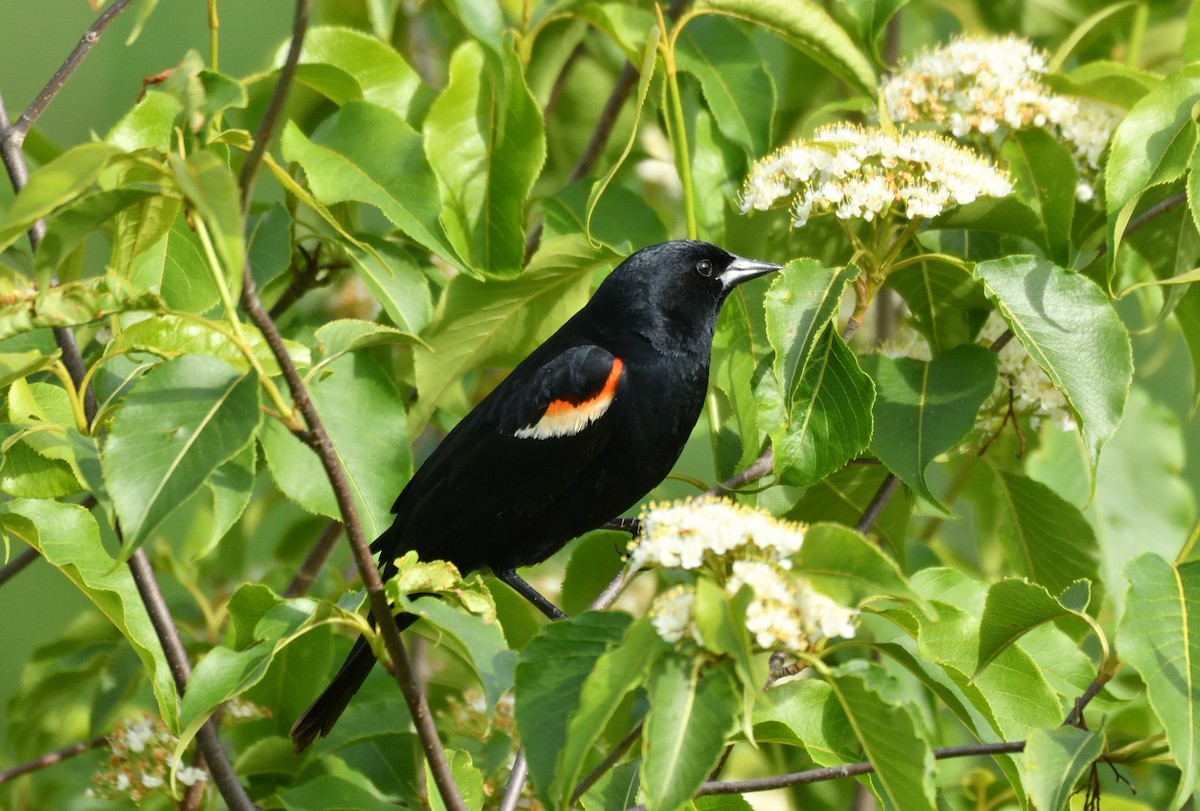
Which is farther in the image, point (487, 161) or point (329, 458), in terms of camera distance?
point (487, 161)

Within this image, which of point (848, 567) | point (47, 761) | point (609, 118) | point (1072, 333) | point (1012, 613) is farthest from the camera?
point (609, 118)

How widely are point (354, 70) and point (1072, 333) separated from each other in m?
1.18

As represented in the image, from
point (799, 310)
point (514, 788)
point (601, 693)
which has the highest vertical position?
point (799, 310)

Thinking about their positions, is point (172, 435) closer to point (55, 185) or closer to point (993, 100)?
point (55, 185)

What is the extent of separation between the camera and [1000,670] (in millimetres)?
1609

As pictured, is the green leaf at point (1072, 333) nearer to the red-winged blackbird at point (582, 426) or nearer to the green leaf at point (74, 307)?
the red-winged blackbird at point (582, 426)

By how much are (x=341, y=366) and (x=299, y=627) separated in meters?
0.57

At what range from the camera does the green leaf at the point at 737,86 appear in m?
2.11

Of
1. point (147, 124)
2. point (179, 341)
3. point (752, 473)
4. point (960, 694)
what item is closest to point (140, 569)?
point (179, 341)

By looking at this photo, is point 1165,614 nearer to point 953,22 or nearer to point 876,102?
point 876,102

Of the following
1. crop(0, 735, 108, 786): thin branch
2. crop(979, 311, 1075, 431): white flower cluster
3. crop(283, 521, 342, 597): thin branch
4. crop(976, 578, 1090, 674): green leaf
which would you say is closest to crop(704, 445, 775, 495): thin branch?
crop(979, 311, 1075, 431): white flower cluster

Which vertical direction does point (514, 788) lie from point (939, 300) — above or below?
below

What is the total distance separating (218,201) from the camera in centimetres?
102

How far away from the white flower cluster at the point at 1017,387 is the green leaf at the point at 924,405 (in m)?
0.10
